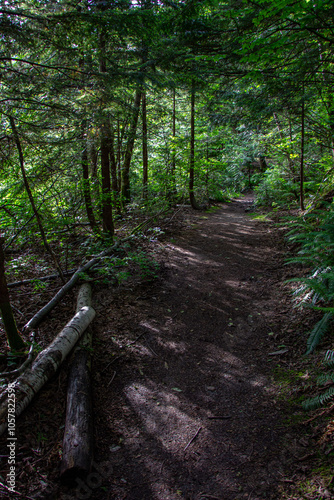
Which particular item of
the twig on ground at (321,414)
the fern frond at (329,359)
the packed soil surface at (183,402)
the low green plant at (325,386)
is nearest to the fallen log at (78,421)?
the packed soil surface at (183,402)

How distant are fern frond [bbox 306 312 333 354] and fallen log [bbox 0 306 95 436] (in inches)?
140

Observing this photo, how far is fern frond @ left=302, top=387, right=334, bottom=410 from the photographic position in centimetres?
277

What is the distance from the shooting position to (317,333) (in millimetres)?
3715

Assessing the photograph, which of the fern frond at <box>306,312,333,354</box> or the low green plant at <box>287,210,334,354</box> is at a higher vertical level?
the low green plant at <box>287,210,334,354</box>

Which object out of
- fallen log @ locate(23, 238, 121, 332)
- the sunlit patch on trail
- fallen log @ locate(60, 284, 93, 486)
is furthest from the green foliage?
fallen log @ locate(23, 238, 121, 332)

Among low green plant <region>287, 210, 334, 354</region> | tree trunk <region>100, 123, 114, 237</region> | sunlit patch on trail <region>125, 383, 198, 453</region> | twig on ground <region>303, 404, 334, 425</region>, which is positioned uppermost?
tree trunk <region>100, 123, 114, 237</region>

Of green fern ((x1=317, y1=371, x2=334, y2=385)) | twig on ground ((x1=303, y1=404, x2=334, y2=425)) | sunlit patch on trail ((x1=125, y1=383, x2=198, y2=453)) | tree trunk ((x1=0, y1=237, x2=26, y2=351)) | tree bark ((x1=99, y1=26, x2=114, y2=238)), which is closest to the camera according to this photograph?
twig on ground ((x1=303, y1=404, x2=334, y2=425))

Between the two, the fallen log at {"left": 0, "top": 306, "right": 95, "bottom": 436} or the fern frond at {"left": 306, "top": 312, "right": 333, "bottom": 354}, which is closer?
the fallen log at {"left": 0, "top": 306, "right": 95, "bottom": 436}

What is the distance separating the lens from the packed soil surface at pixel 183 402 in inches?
99.3

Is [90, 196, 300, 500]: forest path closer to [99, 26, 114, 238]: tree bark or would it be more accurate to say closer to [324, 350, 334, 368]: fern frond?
[324, 350, 334, 368]: fern frond

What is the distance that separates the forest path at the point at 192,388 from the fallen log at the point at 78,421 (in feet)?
0.69

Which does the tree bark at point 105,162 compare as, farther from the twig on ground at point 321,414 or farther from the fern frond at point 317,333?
the twig on ground at point 321,414

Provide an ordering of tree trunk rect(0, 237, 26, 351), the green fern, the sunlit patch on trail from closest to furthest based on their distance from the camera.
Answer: the green fern < the sunlit patch on trail < tree trunk rect(0, 237, 26, 351)

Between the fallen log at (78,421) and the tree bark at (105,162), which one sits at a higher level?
the tree bark at (105,162)
